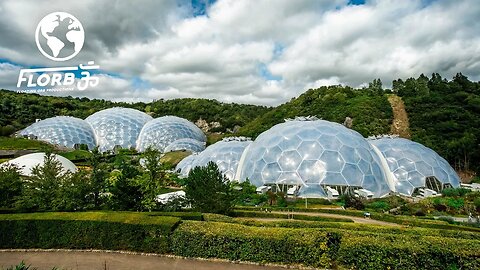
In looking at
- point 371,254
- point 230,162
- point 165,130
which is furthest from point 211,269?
Result: point 165,130

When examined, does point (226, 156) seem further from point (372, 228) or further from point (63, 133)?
point (63, 133)

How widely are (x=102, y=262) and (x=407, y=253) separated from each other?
419 inches

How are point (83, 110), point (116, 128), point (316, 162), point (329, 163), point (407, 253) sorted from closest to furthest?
point (407, 253)
point (329, 163)
point (316, 162)
point (116, 128)
point (83, 110)

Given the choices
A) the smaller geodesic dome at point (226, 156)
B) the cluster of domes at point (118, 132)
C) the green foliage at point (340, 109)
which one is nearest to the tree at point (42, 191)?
the smaller geodesic dome at point (226, 156)

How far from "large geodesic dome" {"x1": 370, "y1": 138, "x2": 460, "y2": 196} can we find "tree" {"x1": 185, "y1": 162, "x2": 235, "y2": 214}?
19.0m

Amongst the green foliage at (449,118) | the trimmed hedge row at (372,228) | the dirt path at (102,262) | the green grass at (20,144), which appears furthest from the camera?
the green grass at (20,144)

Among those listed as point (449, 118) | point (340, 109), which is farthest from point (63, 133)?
point (449, 118)

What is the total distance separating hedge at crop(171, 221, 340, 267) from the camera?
10781 mm

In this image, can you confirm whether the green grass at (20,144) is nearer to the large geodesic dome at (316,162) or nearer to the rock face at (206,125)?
the large geodesic dome at (316,162)

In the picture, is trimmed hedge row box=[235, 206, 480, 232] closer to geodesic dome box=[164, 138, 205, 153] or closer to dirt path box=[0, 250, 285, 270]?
dirt path box=[0, 250, 285, 270]

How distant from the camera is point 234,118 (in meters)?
84.8

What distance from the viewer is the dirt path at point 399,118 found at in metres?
54.8

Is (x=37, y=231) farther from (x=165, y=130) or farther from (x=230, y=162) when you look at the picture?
(x=165, y=130)

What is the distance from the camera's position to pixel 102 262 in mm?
11023
